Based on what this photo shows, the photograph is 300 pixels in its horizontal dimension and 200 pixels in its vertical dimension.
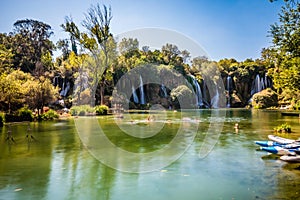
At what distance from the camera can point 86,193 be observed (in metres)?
7.34

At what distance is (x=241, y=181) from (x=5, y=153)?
1013cm

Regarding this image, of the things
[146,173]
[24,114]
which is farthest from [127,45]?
[146,173]

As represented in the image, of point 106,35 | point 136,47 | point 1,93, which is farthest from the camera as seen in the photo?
point 136,47

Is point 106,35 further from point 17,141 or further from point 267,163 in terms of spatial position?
point 267,163

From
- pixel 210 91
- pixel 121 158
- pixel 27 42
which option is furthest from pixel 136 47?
pixel 121 158

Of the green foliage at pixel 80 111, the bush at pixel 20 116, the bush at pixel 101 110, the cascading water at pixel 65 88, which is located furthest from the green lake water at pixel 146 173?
the cascading water at pixel 65 88

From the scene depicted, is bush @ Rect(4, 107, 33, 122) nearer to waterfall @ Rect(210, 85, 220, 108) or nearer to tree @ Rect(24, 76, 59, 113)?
tree @ Rect(24, 76, 59, 113)

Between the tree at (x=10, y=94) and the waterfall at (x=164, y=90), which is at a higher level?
the waterfall at (x=164, y=90)

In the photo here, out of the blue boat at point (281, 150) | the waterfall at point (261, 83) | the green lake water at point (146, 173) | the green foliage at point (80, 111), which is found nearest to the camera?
the green lake water at point (146, 173)

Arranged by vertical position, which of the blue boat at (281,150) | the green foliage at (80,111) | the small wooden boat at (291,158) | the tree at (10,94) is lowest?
the small wooden boat at (291,158)

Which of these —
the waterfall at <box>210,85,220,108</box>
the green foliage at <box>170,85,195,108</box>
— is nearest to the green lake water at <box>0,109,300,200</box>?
the green foliage at <box>170,85,195,108</box>

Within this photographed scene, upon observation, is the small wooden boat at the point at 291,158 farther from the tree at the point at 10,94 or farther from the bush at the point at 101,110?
the bush at the point at 101,110

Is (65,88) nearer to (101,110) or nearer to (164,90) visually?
(101,110)

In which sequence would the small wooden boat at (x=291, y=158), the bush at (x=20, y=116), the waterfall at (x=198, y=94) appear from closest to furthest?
the small wooden boat at (x=291, y=158) → the bush at (x=20, y=116) → the waterfall at (x=198, y=94)
